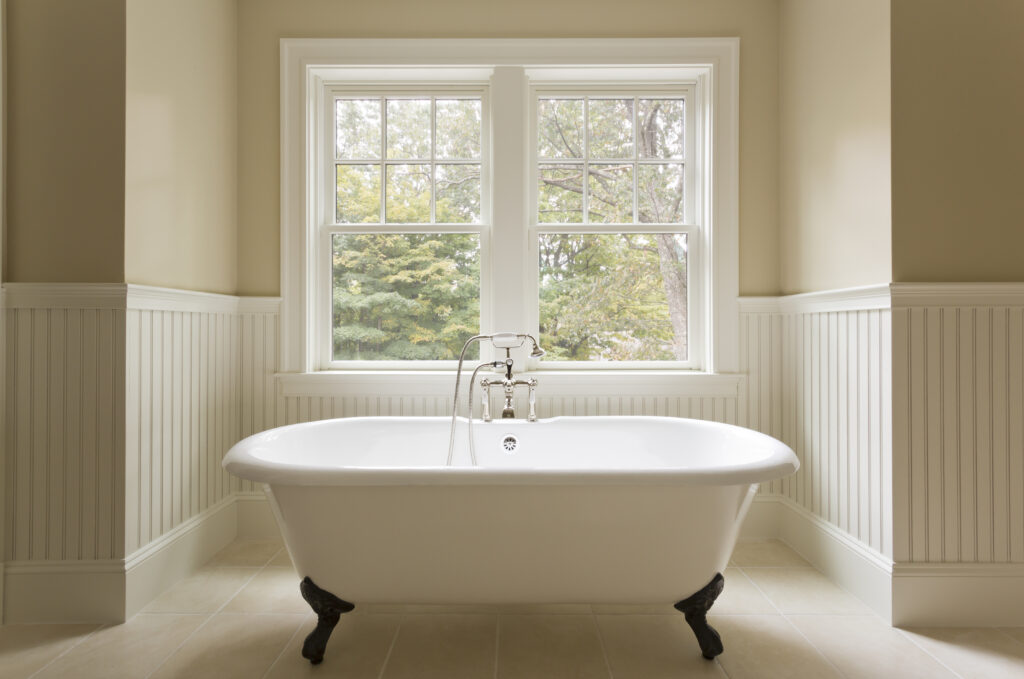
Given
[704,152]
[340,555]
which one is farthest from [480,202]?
[340,555]

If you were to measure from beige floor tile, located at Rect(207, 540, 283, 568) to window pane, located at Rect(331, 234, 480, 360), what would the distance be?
2.85 feet

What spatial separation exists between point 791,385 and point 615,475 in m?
1.39

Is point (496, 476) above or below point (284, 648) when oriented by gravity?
above

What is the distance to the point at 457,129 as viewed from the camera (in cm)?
271

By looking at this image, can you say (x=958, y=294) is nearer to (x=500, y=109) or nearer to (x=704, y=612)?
(x=704, y=612)

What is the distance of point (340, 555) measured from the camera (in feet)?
5.10

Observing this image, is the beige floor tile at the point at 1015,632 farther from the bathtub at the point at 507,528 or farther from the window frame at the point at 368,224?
the window frame at the point at 368,224

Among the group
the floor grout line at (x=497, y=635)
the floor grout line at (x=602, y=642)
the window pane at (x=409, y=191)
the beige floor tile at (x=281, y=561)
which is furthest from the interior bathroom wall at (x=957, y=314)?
the beige floor tile at (x=281, y=561)

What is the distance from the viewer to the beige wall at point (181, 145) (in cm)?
192

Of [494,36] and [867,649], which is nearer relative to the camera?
[867,649]

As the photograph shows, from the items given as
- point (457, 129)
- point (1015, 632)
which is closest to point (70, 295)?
point (457, 129)

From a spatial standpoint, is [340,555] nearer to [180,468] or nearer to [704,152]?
[180,468]

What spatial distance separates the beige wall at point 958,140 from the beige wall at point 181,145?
242 cm

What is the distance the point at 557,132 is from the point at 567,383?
1.16m
